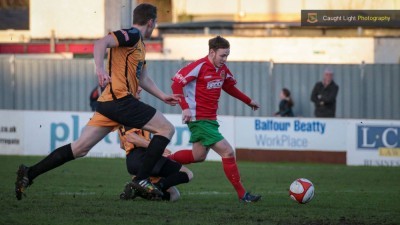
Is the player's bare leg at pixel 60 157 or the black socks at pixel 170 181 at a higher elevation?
the player's bare leg at pixel 60 157

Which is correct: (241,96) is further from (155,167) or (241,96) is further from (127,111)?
(127,111)

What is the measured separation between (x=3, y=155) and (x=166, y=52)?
9.37 metres

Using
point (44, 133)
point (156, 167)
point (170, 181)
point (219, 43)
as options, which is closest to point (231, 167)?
point (170, 181)

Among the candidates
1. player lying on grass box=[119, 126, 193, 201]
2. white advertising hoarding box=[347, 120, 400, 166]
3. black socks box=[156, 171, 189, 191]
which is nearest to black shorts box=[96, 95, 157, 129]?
player lying on grass box=[119, 126, 193, 201]

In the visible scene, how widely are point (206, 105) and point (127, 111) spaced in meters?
1.69

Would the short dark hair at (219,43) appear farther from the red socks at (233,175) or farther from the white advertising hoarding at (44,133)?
the white advertising hoarding at (44,133)

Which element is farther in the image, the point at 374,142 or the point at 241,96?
the point at 374,142

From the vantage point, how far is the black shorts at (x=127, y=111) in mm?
11094

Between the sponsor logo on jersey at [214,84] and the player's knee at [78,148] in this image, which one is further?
the sponsor logo on jersey at [214,84]

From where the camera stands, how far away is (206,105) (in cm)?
1255

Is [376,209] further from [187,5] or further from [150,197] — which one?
[187,5]

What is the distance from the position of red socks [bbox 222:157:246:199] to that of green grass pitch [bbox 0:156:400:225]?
179mm

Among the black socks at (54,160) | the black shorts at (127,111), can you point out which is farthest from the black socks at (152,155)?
the black socks at (54,160)

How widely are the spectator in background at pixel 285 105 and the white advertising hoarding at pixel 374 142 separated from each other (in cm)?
271
